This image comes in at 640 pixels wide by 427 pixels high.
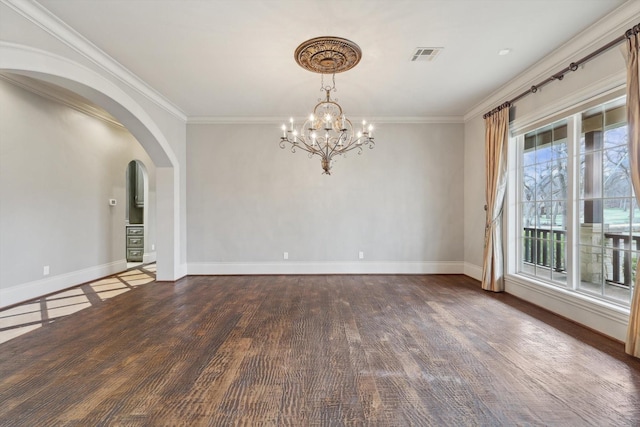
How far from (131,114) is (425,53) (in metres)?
4.03

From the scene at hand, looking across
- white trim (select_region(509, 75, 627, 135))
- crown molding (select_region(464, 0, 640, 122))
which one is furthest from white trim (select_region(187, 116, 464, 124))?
white trim (select_region(509, 75, 627, 135))

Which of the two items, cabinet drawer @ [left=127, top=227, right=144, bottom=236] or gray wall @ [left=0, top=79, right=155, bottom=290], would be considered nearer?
gray wall @ [left=0, top=79, right=155, bottom=290]

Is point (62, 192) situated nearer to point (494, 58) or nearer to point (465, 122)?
point (494, 58)

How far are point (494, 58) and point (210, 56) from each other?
3.47m

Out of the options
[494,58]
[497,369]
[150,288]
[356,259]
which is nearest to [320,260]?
[356,259]

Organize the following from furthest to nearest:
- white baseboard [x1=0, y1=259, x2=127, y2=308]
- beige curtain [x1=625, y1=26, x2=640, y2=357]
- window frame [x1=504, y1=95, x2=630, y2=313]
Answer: white baseboard [x1=0, y1=259, x2=127, y2=308] < window frame [x1=504, y1=95, x2=630, y2=313] < beige curtain [x1=625, y1=26, x2=640, y2=357]

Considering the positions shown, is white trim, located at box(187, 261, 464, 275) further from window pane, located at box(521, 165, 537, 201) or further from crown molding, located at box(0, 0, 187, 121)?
Result: crown molding, located at box(0, 0, 187, 121)

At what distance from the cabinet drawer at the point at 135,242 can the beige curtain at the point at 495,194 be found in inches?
308

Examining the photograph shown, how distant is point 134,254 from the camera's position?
7.61 metres

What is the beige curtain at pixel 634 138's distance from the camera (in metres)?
2.56

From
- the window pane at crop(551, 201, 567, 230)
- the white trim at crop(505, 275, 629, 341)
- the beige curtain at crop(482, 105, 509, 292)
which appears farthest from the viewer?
the beige curtain at crop(482, 105, 509, 292)

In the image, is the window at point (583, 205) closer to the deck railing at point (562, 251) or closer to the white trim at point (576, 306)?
the deck railing at point (562, 251)

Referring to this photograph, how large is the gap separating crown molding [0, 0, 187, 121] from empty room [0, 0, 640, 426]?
0.03 m

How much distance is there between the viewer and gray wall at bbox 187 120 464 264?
5949mm
